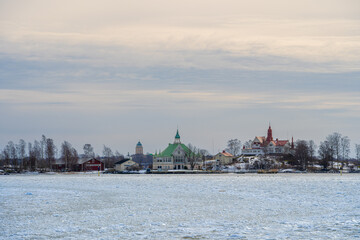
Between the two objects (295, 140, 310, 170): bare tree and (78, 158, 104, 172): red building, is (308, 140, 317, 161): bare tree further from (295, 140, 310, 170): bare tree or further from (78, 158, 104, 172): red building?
(78, 158, 104, 172): red building

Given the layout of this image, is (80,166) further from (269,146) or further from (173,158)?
(269,146)

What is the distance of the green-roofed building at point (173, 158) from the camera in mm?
135000

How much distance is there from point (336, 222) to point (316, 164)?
370 ft

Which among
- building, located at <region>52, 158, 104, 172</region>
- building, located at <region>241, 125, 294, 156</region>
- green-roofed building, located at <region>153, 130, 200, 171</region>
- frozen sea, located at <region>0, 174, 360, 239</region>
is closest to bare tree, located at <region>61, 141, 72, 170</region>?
building, located at <region>52, 158, 104, 172</region>

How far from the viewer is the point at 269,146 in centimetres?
15212

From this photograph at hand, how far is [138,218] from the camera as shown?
2161 centimetres

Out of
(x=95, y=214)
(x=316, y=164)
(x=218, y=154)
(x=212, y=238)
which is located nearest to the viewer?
(x=212, y=238)

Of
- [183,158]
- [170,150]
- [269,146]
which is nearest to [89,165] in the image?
[170,150]

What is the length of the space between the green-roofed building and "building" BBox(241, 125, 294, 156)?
24.8m

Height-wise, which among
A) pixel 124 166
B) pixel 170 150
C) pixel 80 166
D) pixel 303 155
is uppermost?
pixel 170 150

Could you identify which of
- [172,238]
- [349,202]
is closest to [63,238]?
[172,238]

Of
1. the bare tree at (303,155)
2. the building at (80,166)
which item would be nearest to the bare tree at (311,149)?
the bare tree at (303,155)

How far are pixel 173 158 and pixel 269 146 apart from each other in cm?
3515

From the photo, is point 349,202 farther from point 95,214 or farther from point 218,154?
point 218,154
